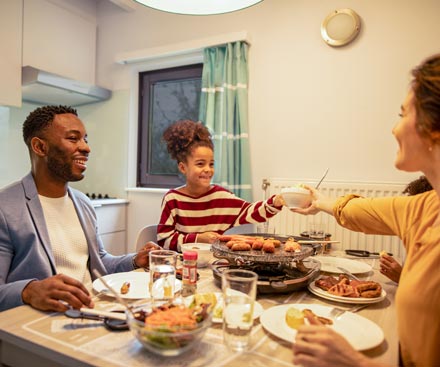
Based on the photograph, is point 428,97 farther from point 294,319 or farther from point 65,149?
point 65,149

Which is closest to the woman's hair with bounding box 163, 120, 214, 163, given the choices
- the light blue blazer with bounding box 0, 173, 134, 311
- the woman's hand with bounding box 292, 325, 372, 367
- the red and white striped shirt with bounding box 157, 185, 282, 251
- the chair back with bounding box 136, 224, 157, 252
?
the red and white striped shirt with bounding box 157, 185, 282, 251

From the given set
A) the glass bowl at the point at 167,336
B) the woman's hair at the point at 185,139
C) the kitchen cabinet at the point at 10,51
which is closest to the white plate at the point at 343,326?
the glass bowl at the point at 167,336

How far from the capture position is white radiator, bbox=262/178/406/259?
7.72 feet

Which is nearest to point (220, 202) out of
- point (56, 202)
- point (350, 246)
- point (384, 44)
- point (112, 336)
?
point (56, 202)

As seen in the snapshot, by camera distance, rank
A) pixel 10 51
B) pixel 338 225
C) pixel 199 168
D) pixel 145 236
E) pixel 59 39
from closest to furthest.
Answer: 1. pixel 145 236
2. pixel 199 168
3. pixel 338 225
4. pixel 10 51
5. pixel 59 39

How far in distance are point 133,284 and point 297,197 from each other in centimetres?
69

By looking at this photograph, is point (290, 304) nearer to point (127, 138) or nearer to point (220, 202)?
point (220, 202)

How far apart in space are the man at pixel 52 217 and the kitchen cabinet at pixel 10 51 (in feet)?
5.36

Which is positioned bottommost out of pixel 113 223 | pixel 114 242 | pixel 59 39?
pixel 114 242

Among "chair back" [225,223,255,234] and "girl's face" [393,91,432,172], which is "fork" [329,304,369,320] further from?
"chair back" [225,223,255,234]

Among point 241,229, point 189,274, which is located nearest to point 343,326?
point 189,274

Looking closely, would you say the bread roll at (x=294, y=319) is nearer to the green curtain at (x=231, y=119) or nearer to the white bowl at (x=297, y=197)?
the white bowl at (x=297, y=197)

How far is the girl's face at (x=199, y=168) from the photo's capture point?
198 cm

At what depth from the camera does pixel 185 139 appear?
80.2 inches
